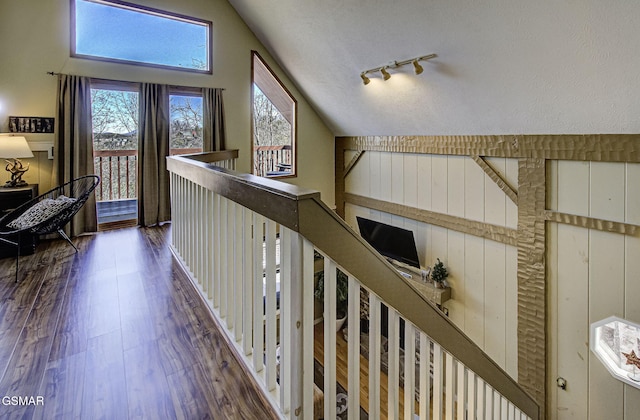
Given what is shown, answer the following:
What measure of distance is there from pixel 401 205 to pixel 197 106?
3.58 metres

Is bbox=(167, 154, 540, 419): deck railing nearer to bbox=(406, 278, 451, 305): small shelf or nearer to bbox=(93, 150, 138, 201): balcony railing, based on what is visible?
bbox=(406, 278, 451, 305): small shelf

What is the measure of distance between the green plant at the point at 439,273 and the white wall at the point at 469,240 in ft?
0.30

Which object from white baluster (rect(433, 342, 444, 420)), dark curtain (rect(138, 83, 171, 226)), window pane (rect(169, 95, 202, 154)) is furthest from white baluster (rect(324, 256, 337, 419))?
window pane (rect(169, 95, 202, 154))

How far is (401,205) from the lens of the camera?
18.6 feet

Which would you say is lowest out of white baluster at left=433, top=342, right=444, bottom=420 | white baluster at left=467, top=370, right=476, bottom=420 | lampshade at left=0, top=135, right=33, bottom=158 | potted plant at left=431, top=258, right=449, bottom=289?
potted plant at left=431, top=258, right=449, bottom=289

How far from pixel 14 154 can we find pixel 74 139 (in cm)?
80

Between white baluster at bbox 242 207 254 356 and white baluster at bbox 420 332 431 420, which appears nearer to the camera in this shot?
white baluster at bbox 420 332 431 420

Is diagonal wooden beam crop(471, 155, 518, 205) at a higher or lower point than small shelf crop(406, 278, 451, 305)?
higher

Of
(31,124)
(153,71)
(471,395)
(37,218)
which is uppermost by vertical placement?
(153,71)

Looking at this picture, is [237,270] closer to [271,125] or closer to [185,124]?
[185,124]

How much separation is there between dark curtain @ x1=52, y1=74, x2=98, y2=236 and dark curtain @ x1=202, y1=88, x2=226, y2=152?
1.50 meters

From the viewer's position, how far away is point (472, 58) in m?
3.51

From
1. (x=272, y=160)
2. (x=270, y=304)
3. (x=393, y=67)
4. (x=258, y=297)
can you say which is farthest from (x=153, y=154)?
(x=270, y=304)

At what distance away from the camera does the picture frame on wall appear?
13.6 ft
